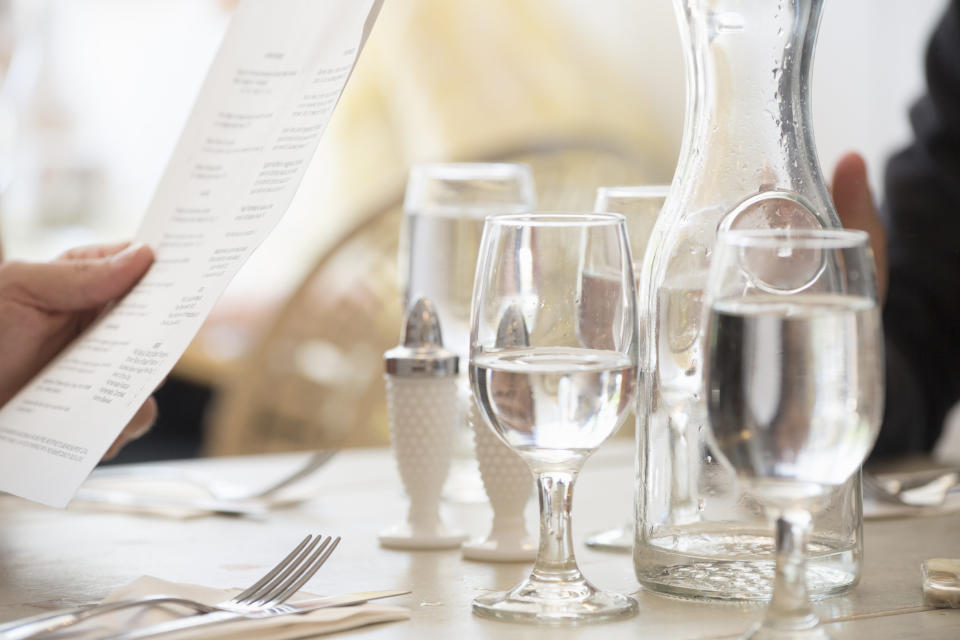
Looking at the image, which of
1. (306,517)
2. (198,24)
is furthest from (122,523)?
(198,24)

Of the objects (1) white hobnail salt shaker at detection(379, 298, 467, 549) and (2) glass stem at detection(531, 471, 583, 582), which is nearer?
(2) glass stem at detection(531, 471, 583, 582)

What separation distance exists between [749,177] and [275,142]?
0.25 meters

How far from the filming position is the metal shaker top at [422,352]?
79 centimetres

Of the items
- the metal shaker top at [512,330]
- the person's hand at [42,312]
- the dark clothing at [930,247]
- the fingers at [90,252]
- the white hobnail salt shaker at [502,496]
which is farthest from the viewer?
the dark clothing at [930,247]

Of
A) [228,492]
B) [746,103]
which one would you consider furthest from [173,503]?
[746,103]

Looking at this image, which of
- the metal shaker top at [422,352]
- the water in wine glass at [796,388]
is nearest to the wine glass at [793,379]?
the water in wine glass at [796,388]

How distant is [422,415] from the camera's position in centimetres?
79

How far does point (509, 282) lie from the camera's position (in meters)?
0.58

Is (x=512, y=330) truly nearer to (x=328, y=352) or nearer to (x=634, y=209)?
(x=634, y=209)

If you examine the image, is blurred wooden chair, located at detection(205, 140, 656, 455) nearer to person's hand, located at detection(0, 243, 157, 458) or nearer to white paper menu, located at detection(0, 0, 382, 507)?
person's hand, located at detection(0, 243, 157, 458)

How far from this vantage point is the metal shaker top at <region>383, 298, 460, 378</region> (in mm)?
787

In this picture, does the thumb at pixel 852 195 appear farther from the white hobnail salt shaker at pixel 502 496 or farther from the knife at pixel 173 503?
the knife at pixel 173 503

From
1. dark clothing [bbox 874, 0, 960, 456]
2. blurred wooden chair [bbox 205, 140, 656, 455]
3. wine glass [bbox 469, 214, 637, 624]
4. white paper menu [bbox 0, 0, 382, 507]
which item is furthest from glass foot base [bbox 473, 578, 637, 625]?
blurred wooden chair [bbox 205, 140, 656, 455]

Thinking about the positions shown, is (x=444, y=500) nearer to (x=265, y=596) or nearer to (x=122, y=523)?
(x=122, y=523)
